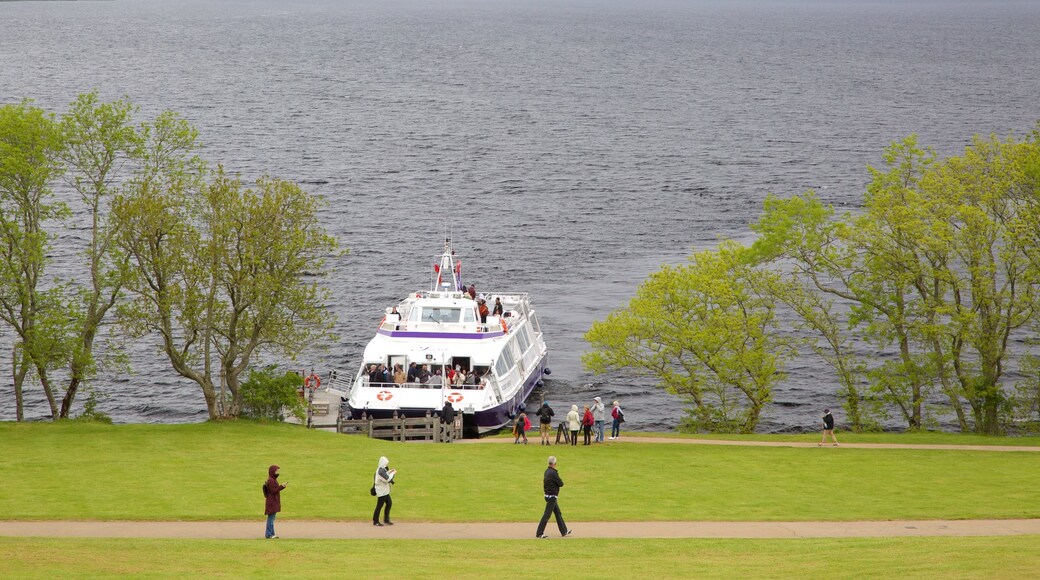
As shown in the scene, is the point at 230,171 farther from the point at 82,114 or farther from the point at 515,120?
the point at 82,114

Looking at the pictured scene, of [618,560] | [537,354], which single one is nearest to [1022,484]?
[618,560]

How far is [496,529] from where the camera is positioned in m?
31.7

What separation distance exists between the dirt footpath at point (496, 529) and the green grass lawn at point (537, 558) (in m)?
1.14

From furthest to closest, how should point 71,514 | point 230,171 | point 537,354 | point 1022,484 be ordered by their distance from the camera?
1. point 230,171
2. point 537,354
3. point 1022,484
4. point 71,514

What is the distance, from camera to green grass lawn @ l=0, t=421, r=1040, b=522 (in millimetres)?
33719

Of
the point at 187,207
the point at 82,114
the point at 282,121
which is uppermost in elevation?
the point at 282,121

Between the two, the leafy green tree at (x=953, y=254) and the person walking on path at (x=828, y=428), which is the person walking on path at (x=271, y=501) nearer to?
the person walking on path at (x=828, y=428)

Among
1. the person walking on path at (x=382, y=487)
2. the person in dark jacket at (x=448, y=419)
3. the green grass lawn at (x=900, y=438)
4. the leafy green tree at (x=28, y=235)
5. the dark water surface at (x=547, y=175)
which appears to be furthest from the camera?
the dark water surface at (x=547, y=175)

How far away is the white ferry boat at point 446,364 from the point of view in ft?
172

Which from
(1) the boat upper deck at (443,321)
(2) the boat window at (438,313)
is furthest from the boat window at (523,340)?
(2) the boat window at (438,313)

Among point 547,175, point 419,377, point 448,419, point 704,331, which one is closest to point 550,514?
point 448,419

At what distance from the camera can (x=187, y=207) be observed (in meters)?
47.3

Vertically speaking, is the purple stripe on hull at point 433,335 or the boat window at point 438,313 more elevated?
the boat window at point 438,313

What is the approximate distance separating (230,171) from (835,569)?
110 m
